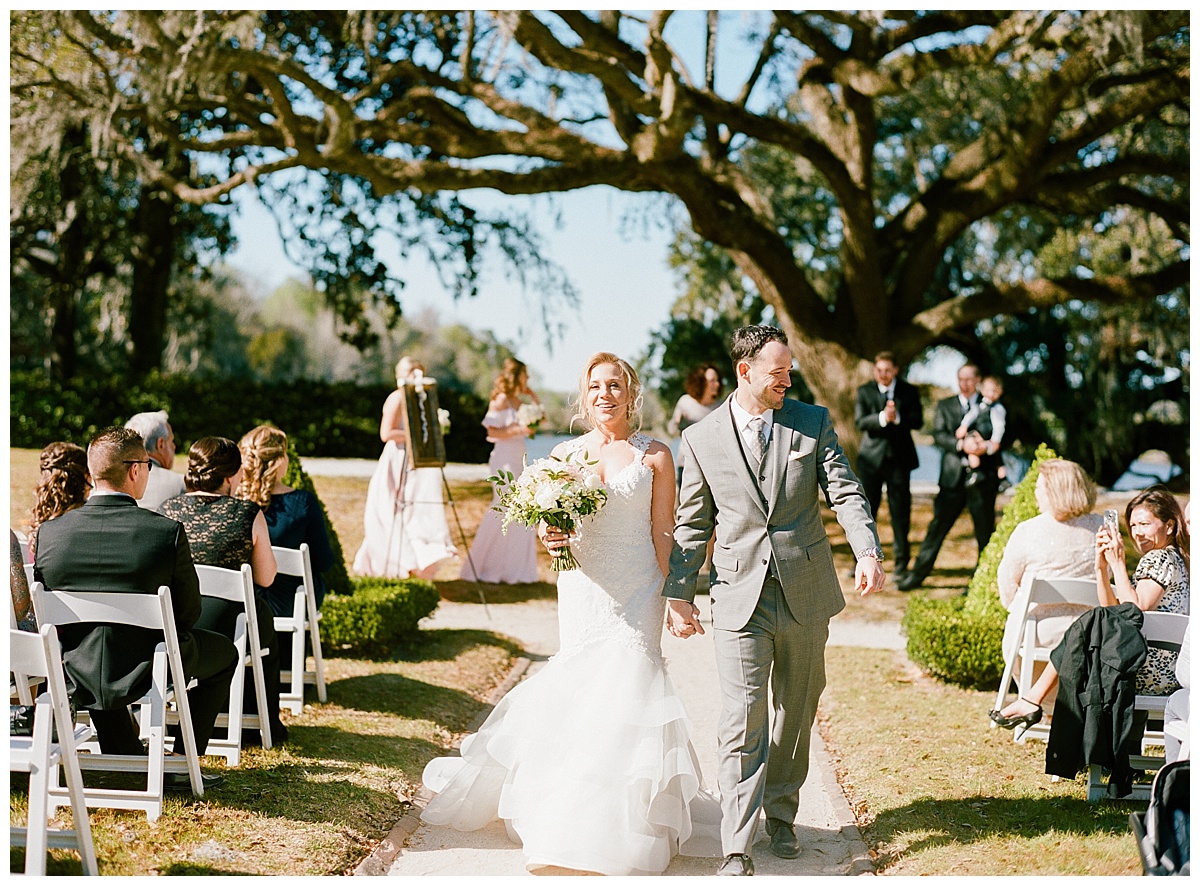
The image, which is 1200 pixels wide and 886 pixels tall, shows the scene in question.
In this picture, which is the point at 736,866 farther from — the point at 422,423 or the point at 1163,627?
the point at 422,423

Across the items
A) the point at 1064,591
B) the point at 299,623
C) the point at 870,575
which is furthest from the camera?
the point at 299,623

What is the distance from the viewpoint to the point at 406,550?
32.5ft

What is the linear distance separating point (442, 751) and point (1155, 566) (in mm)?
3460

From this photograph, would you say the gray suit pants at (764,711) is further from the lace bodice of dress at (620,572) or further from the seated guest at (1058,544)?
the seated guest at (1058,544)

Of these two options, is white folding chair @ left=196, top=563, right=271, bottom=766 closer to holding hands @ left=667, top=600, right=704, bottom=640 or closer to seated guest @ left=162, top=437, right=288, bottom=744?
seated guest @ left=162, top=437, right=288, bottom=744

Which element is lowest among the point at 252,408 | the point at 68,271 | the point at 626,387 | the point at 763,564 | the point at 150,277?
the point at 763,564

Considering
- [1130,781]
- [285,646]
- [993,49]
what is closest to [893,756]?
[1130,781]

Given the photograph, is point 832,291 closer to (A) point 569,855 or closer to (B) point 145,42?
Result: (B) point 145,42

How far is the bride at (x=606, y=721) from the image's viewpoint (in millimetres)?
4086

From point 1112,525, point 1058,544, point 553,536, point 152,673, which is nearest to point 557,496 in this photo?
point 553,536

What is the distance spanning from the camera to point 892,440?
10297 mm

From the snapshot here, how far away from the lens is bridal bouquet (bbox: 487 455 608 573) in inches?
170

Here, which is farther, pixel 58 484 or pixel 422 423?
pixel 422 423

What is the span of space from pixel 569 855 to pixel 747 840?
62cm
